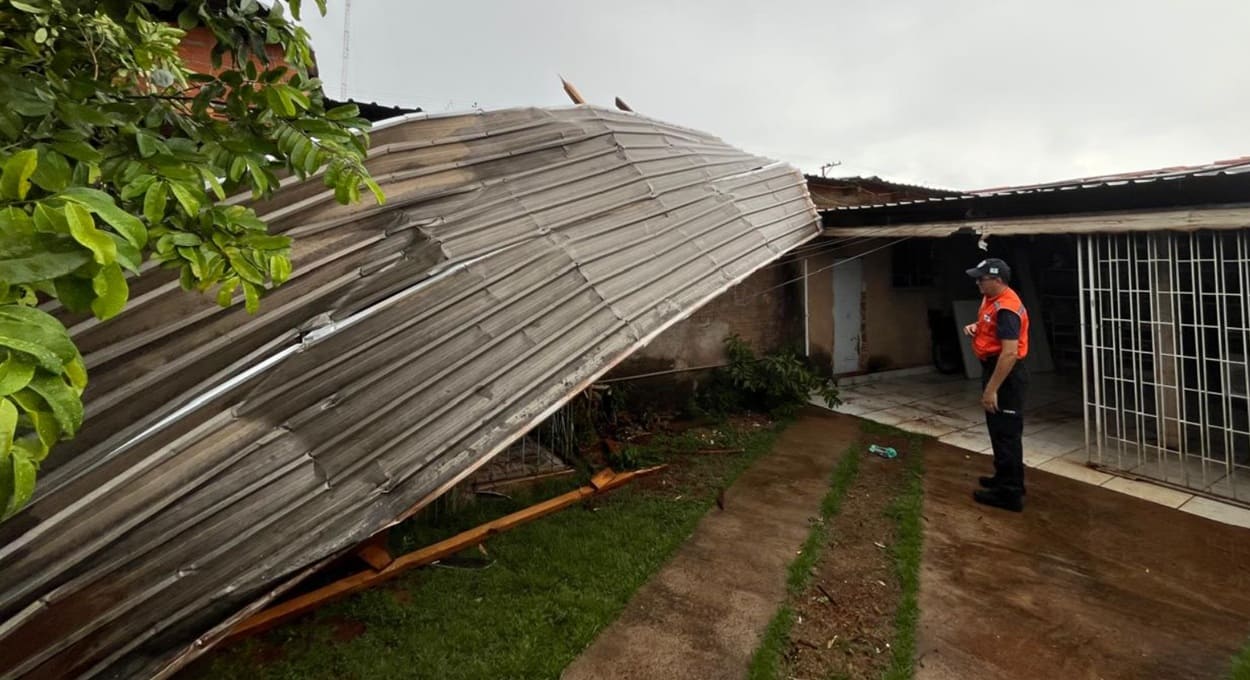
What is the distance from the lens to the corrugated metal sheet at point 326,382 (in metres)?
1.83

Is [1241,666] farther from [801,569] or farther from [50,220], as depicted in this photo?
[50,220]

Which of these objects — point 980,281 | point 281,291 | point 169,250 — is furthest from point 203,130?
point 980,281

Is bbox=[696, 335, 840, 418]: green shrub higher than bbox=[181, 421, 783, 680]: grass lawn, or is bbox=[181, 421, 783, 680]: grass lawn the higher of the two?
bbox=[696, 335, 840, 418]: green shrub

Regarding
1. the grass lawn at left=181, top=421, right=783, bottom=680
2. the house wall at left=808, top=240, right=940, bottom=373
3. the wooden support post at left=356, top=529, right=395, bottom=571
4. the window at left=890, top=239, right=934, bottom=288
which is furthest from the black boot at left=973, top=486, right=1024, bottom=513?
the window at left=890, top=239, right=934, bottom=288

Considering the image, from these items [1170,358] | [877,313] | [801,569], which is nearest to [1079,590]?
[801,569]

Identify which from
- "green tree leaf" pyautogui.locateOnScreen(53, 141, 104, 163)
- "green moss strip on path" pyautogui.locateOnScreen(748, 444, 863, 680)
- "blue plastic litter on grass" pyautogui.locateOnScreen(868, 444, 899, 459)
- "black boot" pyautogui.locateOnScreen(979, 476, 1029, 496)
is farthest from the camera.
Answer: "blue plastic litter on grass" pyautogui.locateOnScreen(868, 444, 899, 459)

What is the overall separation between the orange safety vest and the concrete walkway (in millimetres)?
1736

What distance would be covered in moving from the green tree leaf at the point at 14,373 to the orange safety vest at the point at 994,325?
5.00 metres

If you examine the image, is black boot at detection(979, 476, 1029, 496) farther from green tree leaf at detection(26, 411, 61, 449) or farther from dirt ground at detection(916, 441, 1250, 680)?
green tree leaf at detection(26, 411, 61, 449)

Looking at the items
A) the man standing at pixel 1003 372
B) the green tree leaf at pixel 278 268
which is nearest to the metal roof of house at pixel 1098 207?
the man standing at pixel 1003 372

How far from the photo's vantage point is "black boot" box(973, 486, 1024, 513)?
418 cm

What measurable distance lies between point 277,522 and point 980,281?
16.1 feet

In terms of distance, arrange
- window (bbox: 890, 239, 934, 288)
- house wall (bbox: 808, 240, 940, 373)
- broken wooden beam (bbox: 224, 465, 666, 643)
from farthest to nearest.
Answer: window (bbox: 890, 239, 934, 288) < house wall (bbox: 808, 240, 940, 373) < broken wooden beam (bbox: 224, 465, 666, 643)

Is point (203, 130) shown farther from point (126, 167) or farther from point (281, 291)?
point (281, 291)
